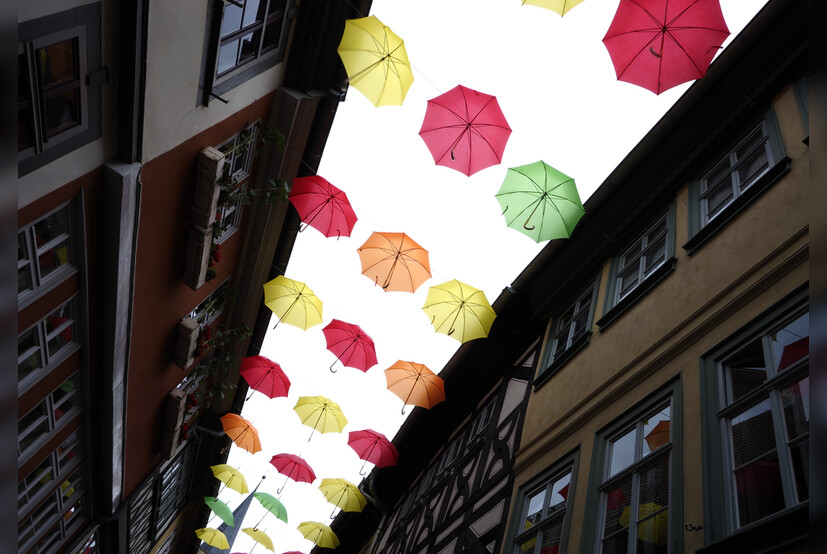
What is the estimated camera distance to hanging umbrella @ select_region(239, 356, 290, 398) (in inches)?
625

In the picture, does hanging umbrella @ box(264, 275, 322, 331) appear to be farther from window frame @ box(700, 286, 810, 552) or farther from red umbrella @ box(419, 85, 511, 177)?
window frame @ box(700, 286, 810, 552)

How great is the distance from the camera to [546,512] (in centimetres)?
780

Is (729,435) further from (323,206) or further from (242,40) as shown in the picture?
(242,40)

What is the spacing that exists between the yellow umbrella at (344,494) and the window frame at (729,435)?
1482 cm

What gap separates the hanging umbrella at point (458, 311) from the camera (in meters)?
11.5

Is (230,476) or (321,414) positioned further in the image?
(230,476)

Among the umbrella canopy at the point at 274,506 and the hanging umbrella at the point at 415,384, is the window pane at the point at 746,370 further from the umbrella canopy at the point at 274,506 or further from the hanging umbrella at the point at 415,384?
the umbrella canopy at the point at 274,506

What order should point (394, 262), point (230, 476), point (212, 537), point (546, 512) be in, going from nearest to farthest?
point (546, 512), point (394, 262), point (230, 476), point (212, 537)

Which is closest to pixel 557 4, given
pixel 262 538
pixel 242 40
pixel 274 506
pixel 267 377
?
pixel 242 40

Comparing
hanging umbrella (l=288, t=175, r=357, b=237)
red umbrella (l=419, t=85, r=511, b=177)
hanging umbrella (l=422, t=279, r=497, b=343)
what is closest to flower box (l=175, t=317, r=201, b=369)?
hanging umbrella (l=288, t=175, r=357, b=237)

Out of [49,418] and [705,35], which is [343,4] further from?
[49,418]

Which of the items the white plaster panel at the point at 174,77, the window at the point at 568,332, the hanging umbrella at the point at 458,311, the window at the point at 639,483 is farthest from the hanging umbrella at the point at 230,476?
the window at the point at 639,483

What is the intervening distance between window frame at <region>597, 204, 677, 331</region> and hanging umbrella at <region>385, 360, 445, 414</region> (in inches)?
208

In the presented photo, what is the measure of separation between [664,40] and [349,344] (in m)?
8.78
